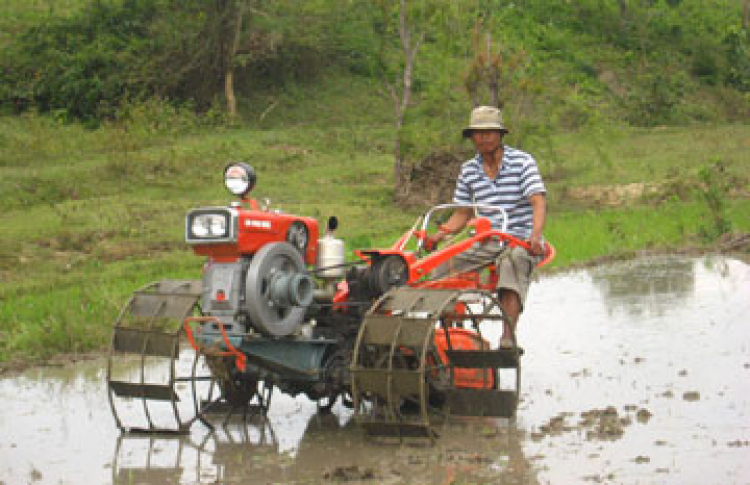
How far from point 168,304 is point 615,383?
3103 mm

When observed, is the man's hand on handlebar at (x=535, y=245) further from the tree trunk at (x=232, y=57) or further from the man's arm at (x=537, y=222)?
the tree trunk at (x=232, y=57)

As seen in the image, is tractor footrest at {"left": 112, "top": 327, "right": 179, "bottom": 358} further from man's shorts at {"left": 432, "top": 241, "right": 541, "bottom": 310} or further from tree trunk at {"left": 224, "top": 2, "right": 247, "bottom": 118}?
tree trunk at {"left": 224, "top": 2, "right": 247, "bottom": 118}

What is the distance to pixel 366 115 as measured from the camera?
32.4 meters

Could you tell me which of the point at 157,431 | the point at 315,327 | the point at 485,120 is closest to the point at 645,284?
the point at 485,120

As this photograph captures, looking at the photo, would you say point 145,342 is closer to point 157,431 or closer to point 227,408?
point 157,431

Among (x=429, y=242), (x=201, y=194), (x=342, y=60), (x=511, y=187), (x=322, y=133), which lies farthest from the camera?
(x=342, y=60)

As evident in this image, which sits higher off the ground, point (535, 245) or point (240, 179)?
point (240, 179)

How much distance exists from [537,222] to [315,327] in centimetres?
157

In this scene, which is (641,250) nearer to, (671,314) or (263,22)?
(671,314)

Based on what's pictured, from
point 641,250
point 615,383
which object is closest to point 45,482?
point 615,383

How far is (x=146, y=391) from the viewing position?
7031mm

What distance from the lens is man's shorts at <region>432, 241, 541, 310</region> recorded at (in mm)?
7594

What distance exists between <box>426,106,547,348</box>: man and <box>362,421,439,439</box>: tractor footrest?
1.21 meters

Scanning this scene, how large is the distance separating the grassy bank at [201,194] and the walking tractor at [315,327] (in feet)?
10.5
